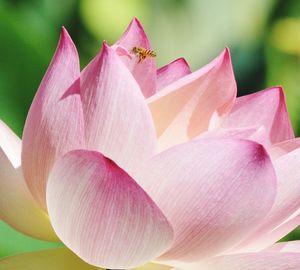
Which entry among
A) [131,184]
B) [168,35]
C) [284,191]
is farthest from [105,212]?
[168,35]

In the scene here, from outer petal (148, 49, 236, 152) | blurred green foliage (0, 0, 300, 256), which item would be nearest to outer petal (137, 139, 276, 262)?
outer petal (148, 49, 236, 152)

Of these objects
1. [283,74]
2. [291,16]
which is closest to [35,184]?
[283,74]

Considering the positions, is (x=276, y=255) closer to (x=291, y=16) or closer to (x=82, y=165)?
(x=82, y=165)

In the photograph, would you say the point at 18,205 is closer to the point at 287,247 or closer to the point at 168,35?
the point at 287,247

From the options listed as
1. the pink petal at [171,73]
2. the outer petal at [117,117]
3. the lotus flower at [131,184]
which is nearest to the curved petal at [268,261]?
the lotus flower at [131,184]

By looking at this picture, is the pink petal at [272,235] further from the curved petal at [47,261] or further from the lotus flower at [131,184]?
the curved petal at [47,261]

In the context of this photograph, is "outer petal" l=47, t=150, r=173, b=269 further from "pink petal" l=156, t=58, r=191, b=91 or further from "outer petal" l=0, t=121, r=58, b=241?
"pink petal" l=156, t=58, r=191, b=91
